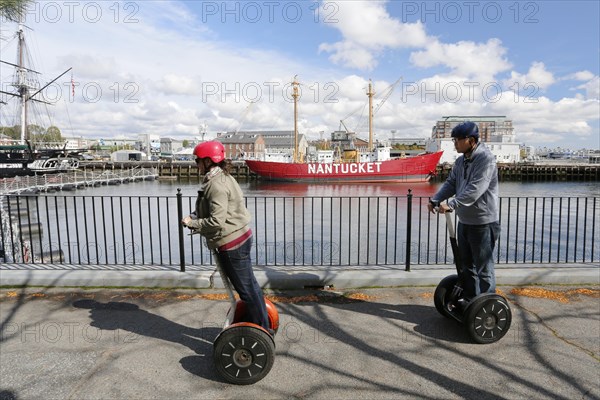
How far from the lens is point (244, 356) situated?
2.93 m

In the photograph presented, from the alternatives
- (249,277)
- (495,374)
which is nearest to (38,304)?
(249,277)

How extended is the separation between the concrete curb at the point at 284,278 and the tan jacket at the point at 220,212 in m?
2.14

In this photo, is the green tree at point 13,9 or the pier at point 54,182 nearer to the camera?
the green tree at point 13,9

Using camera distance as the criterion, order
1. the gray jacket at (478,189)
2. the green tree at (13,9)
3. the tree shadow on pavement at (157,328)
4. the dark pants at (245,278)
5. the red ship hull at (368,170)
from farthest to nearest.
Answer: the red ship hull at (368,170), the green tree at (13,9), the gray jacket at (478,189), the tree shadow on pavement at (157,328), the dark pants at (245,278)

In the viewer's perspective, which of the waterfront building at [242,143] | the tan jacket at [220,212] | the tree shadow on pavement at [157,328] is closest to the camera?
the tan jacket at [220,212]

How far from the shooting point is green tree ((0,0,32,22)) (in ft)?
16.7

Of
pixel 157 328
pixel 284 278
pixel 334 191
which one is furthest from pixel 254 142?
pixel 157 328

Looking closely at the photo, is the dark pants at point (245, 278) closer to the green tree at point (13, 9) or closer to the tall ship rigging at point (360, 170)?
the green tree at point (13, 9)

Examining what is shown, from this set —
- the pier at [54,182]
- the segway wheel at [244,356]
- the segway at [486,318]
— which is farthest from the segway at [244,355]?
the pier at [54,182]

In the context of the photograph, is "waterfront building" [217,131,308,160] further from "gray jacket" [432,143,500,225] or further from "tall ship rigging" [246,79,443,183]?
"gray jacket" [432,143,500,225]

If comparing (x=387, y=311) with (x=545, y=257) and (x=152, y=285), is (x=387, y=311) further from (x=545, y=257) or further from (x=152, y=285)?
(x=545, y=257)

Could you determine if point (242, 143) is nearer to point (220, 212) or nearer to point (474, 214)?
point (474, 214)

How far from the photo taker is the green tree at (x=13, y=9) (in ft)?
16.7

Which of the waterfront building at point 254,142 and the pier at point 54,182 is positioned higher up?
the waterfront building at point 254,142
